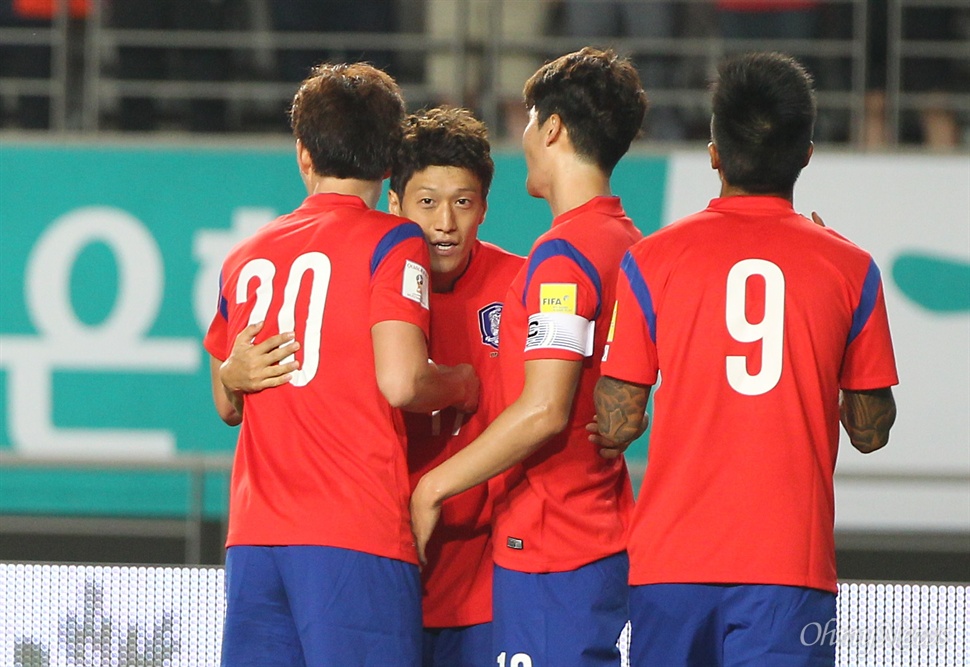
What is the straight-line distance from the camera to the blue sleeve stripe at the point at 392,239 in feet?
9.38

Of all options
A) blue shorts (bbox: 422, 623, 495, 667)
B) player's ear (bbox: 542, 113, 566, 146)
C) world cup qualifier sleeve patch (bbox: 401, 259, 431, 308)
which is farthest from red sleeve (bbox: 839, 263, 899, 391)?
blue shorts (bbox: 422, 623, 495, 667)

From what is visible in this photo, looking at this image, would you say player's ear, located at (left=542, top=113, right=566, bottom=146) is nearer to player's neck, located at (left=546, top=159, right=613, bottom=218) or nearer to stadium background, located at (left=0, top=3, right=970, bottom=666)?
player's neck, located at (left=546, top=159, right=613, bottom=218)

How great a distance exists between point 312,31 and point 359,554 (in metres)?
6.43

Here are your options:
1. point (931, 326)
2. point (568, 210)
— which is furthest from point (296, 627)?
point (931, 326)

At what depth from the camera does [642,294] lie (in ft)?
8.79

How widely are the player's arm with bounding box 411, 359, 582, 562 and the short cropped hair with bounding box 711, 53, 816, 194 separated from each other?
0.54m

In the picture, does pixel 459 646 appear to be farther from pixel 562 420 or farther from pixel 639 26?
pixel 639 26

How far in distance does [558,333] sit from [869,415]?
670 millimetres

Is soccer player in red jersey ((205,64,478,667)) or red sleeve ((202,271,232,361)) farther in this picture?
red sleeve ((202,271,232,361))

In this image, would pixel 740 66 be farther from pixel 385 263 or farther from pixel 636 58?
pixel 636 58

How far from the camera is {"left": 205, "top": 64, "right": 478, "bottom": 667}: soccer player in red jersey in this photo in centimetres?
278

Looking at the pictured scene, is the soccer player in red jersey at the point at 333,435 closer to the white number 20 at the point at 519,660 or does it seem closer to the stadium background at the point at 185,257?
the white number 20 at the point at 519,660

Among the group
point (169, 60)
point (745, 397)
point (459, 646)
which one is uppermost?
point (169, 60)

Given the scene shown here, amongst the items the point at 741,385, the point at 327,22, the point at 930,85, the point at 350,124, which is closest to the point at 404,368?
the point at 350,124
